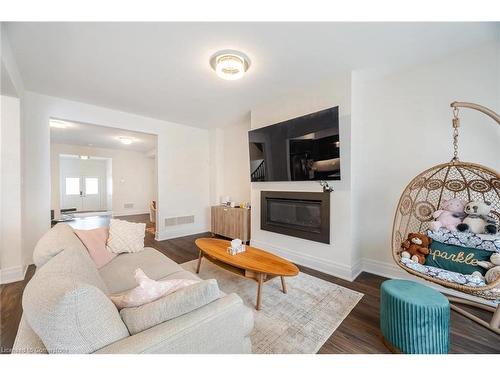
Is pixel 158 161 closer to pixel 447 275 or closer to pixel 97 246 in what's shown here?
pixel 97 246

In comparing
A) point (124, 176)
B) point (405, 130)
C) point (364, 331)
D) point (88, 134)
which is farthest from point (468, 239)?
point (124, 176)

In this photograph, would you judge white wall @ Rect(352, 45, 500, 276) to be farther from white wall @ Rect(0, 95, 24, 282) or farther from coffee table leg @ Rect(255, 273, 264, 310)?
white wall @ Rect(0, 95, 24, 282)

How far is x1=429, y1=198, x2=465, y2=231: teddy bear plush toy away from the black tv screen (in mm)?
1012

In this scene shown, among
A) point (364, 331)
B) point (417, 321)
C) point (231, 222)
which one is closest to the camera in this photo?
point (417, 321)

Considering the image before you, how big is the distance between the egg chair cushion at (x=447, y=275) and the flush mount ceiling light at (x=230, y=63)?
8.27 feet

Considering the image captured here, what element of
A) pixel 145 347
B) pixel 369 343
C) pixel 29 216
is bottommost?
pixel 369 343

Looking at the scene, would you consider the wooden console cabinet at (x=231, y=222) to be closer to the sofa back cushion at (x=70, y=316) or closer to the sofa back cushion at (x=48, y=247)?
the sofa back cushion at (x=48, y=247)

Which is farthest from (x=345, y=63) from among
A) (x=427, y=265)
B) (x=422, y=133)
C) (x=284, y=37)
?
(x=427, y=265)

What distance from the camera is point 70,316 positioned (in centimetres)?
71

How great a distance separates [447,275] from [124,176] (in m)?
9.02

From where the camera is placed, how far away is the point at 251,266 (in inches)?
74.5

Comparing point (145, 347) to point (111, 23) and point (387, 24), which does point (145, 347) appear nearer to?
point (111, 23)
